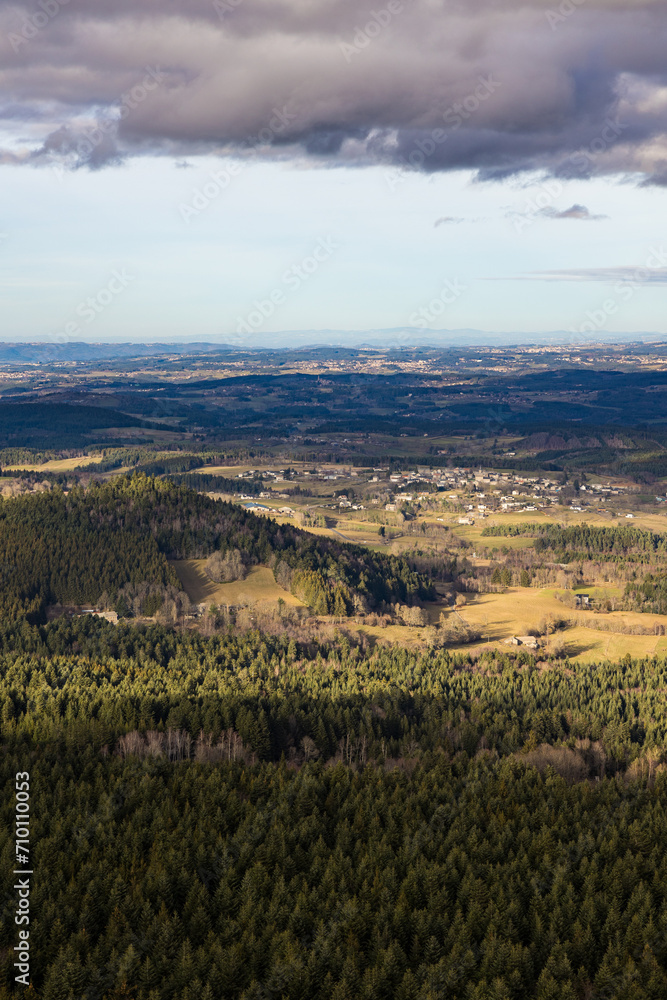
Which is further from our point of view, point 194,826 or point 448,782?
point 448,782

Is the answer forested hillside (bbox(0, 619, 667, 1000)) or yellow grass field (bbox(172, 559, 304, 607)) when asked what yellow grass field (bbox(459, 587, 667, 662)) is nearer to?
→ forested hillside (bbox(0, 619, 667, 1000))

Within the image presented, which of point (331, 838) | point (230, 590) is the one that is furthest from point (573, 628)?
point (331, 838)

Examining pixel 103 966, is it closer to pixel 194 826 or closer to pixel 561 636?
pixel 194 826

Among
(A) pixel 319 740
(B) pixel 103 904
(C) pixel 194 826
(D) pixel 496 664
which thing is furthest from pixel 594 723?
(B) pixel 103 904

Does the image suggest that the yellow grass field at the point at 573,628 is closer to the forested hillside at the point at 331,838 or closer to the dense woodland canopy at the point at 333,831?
the dense woodland canopy at the point at 333,831

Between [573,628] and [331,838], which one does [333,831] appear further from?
[573,628]

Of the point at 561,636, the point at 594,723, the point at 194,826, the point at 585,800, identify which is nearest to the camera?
the point at 194,826

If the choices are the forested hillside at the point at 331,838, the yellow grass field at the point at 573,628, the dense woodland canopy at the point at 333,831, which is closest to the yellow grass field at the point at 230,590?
the yellow grass field at the point at 573,628
